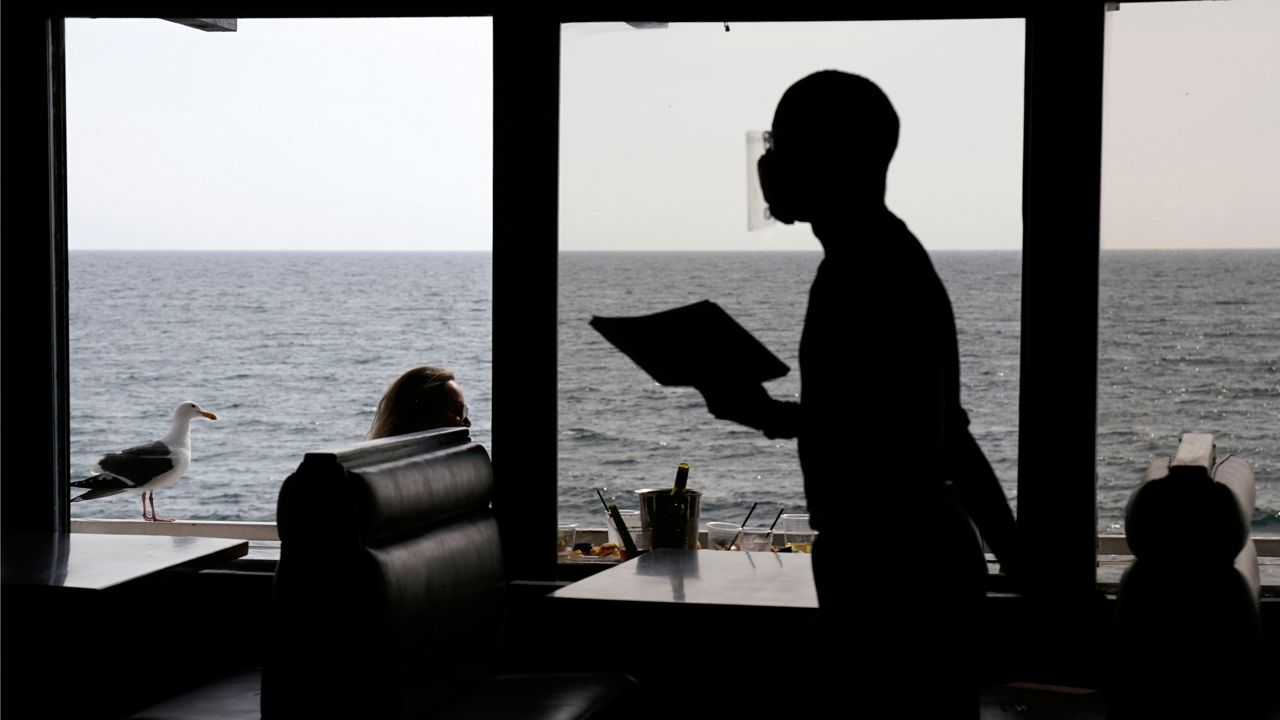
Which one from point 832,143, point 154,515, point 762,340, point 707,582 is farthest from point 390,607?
point 154,515

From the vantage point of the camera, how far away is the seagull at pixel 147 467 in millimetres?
3779

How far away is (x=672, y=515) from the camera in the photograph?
11.5 ft

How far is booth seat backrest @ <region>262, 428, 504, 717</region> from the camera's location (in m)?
2.52

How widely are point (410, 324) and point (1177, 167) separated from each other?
→ 7.49 feet

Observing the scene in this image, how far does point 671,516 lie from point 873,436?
79.6 inches

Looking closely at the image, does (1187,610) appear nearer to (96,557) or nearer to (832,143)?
(832,143)

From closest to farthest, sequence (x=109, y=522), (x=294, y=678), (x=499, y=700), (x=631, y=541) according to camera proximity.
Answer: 1. (x=294, y=678)
2. (x=499, y=700)
3. (x=631, y=541)
4. (x=109, y=522)

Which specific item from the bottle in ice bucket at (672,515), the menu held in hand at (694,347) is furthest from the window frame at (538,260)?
the menu held in hand at (694,347)

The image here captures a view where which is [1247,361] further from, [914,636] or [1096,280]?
[914,636]

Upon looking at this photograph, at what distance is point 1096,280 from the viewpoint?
10.8 ft

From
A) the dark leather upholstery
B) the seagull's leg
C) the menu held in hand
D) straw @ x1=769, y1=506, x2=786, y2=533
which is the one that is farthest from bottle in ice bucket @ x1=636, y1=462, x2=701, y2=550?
the menu held in hand

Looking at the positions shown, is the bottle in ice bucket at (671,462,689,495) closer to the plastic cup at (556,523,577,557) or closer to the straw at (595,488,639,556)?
the straw at (595,488,639,556)

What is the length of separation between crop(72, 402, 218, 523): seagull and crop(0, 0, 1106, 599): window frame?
6.3 inches

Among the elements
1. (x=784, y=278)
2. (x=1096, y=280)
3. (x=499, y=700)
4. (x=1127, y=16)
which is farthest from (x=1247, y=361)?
(x=499, y=700)
